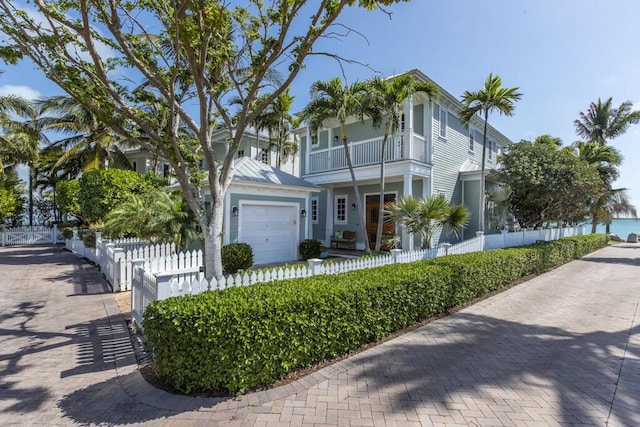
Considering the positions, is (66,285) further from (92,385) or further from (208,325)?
(208,325)

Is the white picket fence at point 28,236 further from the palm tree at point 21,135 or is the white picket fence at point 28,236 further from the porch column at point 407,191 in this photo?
the porch column at point 407,191

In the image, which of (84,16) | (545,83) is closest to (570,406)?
(84,16)

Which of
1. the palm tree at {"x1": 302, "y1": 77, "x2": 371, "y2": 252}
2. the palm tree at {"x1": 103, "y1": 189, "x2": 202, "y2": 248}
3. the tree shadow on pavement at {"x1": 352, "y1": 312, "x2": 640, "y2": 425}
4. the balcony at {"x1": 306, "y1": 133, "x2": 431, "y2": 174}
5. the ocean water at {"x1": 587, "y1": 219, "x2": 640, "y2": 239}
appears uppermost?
the palm tree at {"x1": 302, "y1": 77, "x2": 371, "y2": 252}

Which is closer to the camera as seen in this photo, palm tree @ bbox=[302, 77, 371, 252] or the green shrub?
palm tree @ bbox=[302, 77, 371, 252]

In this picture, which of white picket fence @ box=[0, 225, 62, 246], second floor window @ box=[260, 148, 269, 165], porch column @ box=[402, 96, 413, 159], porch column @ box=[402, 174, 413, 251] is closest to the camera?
porch column @ box=[402, 174, 413, 251]

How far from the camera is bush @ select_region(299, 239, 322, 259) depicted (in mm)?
12477

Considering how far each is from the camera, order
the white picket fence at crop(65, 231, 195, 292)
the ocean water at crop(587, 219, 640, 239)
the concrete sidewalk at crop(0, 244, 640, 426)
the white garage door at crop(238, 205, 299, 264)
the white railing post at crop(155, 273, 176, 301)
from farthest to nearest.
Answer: the ocean water at crop(587, 219, 640, 239)
the white garage door at crop(238, 205, 299, 264)
the white picket fence at crop(65, 231, 195, 292)
the white railing post at crop(155, 273, 176, 301)
the concrete sidewalk at crop(0, 244, 640, 426)

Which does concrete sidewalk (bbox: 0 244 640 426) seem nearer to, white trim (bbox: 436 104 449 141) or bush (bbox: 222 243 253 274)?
bush (bbox: 222 243 253 274)

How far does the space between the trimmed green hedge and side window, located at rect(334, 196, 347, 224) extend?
10.8 meters

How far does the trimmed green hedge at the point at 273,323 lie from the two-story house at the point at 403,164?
6701 millimetres

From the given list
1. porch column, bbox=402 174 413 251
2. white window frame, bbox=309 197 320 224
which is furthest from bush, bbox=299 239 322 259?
white window frame, bbox=309 197 320 224

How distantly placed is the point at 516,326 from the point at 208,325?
5.50 m

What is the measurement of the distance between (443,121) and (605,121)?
21.2m

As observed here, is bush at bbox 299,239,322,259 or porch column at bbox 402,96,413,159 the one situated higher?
porch column at bbox 402,96,413,159
